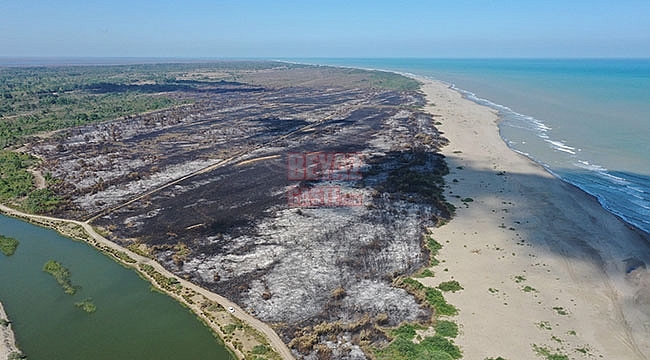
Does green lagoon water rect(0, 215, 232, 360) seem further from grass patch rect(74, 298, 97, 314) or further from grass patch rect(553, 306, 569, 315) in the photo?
grass patch rect(553, 306, 569, 315)

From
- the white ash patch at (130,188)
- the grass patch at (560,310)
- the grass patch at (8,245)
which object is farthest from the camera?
the white ash patch at (130,188)

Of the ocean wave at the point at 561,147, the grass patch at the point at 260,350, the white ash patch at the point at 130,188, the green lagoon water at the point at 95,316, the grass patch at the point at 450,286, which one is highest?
the ocean wave at the point at 561,147

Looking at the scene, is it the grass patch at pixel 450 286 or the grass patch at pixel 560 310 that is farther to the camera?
the grass patch at pixel 450 286

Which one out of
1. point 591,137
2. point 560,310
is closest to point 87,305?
point 560,310

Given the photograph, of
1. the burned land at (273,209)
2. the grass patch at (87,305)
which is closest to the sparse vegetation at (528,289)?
the burned land at (273,209)

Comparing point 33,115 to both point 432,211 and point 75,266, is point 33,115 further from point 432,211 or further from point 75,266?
point 432,211

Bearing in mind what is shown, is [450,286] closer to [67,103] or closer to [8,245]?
[8,245]

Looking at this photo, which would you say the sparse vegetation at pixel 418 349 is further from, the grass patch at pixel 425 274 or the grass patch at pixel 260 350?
the grass patch at pixel 425 274
